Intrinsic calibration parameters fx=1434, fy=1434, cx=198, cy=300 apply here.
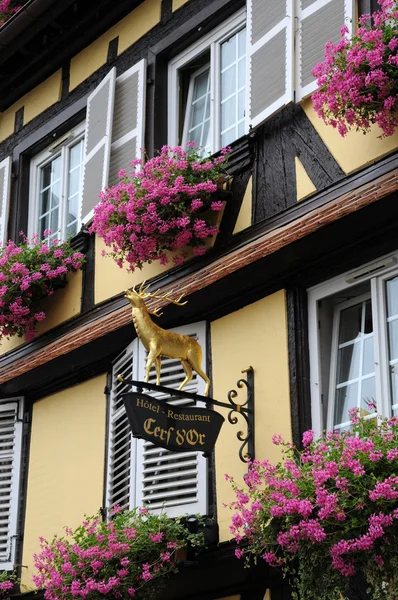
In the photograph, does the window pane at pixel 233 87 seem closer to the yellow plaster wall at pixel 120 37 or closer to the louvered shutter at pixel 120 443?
the yellow plaster wall at pixel 120 37

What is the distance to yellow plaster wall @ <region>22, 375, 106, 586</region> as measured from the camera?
35.6ft

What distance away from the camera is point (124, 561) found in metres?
8.90

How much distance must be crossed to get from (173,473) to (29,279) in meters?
2.48

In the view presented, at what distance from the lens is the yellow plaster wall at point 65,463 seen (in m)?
10.9

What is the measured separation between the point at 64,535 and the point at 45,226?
3278 millimetres

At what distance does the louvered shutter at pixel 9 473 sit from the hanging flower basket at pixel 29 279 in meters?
0.67

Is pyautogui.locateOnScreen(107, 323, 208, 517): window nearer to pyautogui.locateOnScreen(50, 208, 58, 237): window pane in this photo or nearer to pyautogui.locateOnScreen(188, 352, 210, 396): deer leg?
pyautogui.locateOnScreen(188, 352, 210, 396): deer leg

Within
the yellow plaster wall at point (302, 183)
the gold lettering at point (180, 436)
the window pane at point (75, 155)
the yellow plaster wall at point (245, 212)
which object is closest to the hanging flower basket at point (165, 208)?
the yellow plaster wall at point (245, 212)

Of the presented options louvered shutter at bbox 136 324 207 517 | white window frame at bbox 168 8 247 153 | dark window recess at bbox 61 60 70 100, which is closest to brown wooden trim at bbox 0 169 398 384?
louvered shutter at bbox 136 324 207 517

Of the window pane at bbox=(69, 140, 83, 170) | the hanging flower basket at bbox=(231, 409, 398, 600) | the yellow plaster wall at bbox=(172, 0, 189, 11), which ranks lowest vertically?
the hanging flower basket at bbox=(231, 409, 398, 600)

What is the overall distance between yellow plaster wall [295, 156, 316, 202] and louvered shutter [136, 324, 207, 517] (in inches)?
48.2

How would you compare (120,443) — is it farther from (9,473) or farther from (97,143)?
(97,143)

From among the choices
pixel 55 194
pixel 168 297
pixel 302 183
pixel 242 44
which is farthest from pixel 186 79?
pixel 168 297

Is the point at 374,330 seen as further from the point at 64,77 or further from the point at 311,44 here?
the point at 64,77
